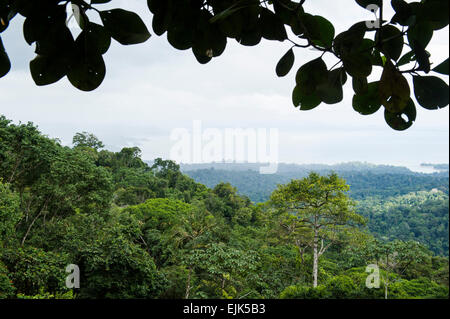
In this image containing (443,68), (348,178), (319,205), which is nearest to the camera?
(443,68)

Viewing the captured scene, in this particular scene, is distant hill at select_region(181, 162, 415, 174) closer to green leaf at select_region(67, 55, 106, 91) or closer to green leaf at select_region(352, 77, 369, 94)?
green leaf at select_region(352, 77, 369, 94)

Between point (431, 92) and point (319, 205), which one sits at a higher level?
point (431, 92)

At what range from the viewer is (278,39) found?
0.34m

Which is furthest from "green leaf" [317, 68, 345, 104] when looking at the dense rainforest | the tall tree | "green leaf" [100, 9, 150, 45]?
the tall tree

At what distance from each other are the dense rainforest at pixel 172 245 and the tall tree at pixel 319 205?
0.03 meters

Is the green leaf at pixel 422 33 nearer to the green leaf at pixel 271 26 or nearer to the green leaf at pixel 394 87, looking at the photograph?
the green leaf at pixel 394 87

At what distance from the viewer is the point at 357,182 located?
851 inches

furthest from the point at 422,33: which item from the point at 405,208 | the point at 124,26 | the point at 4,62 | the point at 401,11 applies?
the point at 405,208

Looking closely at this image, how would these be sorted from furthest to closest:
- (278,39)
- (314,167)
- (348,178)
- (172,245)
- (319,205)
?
(314,167), (348,178), (172,245), (319,205), (278,39)

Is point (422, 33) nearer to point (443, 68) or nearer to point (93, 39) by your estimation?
point (443, 68)

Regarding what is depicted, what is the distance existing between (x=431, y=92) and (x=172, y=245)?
25.8 ft

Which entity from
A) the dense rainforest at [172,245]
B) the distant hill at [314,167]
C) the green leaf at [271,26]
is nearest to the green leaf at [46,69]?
the green leaf at [271,26]

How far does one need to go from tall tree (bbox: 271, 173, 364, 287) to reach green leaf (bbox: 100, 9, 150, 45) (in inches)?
293
